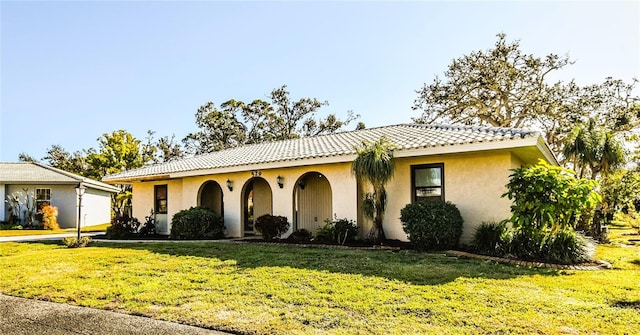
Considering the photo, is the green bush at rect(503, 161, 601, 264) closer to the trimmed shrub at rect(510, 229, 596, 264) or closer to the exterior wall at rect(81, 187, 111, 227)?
the trimmed shrub at rect(510, 229, 596, 264)

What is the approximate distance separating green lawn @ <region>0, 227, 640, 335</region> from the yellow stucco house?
2530 millimetres

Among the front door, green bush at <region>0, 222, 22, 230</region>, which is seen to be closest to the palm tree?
the front door

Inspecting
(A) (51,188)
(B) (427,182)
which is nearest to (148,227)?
(A) (51,188)

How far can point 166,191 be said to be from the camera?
56.7ft

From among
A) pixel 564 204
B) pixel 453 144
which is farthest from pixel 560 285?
pixel 453 144

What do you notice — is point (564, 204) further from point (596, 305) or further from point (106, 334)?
point (106, 334)

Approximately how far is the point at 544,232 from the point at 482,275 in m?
2.54

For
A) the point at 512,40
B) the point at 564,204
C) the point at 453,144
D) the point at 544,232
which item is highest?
the point at 512,40

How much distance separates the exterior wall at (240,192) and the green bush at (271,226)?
0.46m

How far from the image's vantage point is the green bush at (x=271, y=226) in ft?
42.0

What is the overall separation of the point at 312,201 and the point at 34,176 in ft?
64.8

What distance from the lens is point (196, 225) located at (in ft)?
46.2

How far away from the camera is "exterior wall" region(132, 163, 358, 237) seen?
12055 mm

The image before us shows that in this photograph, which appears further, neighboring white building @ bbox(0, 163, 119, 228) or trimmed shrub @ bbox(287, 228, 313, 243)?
neighboring white building @ bbox(0, 163, 119, 228)
